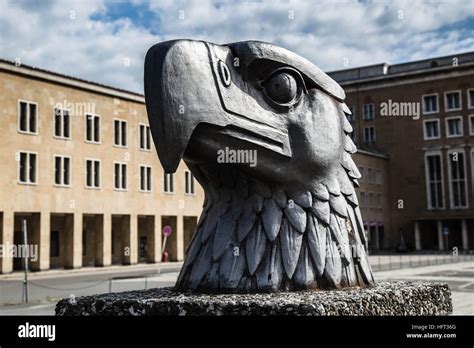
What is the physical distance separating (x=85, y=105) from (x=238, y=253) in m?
29.7

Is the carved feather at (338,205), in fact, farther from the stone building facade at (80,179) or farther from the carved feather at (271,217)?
the stone building facade at (80,179)

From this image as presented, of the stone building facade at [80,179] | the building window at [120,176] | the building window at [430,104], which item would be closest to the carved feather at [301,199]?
the stone building facade at [80,179]

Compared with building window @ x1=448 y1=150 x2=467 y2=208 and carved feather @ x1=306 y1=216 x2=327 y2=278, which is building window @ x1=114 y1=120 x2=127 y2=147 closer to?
carved feather @ x1=306 y1=216 x2=327 y2=278

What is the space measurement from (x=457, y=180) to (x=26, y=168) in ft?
131

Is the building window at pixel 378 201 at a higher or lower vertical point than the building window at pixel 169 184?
lower

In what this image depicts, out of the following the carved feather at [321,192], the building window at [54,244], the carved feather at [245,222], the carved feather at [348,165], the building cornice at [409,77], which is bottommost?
the building window at [54,244]

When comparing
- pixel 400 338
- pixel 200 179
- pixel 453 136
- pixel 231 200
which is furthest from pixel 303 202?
pixel 453 136

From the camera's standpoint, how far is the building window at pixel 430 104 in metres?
55.8

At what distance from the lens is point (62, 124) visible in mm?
32781

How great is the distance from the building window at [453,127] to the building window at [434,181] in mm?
2337

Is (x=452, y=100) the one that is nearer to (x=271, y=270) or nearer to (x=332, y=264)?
(x=332, y=264)

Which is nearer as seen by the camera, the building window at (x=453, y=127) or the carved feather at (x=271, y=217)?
the carved feather at (x=271, y=217)

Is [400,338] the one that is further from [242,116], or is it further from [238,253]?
[242,116]

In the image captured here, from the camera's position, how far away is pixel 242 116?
5.45 metres
